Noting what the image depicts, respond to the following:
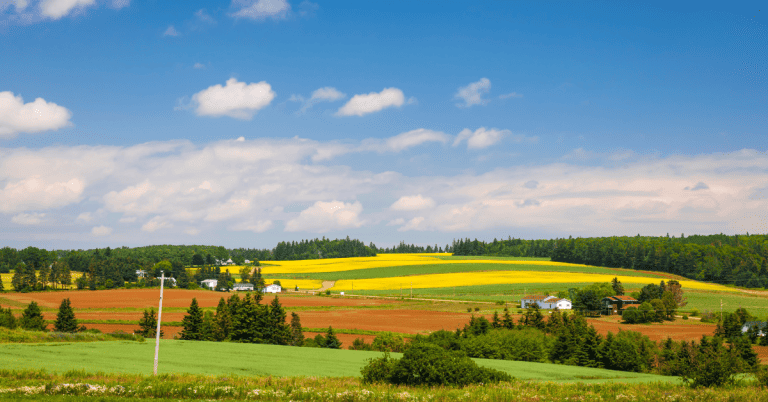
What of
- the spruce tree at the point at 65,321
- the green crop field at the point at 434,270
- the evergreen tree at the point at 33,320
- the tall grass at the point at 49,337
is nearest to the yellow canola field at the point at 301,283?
the green crop field at the point at 434,270

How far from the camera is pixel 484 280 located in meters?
120

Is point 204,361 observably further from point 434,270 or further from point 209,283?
point 209,283

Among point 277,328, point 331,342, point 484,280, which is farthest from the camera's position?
point 484,280

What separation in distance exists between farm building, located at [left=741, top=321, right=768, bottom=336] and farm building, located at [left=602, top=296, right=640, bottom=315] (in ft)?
74.0

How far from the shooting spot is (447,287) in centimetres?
11356

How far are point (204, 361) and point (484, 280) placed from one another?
95.4 m

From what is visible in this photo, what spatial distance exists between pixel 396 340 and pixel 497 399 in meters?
35.5

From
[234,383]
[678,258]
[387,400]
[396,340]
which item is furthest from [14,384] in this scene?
[678,258]

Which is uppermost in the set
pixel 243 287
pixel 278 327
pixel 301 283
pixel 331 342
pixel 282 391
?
pixel 282 391

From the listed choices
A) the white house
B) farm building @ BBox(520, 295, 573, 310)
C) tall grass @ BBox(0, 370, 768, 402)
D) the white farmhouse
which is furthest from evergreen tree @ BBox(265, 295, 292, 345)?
the white farmhouse

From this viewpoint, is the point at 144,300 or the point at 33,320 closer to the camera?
the point at 33,320

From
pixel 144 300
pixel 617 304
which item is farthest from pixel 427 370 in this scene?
pixel 144 300

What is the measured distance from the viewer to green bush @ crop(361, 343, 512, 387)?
896 inches

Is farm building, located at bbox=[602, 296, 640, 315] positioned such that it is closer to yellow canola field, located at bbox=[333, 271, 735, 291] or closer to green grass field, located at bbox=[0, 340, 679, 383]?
yellow canola field, located at bbox=[333, 271, 735, 291]
